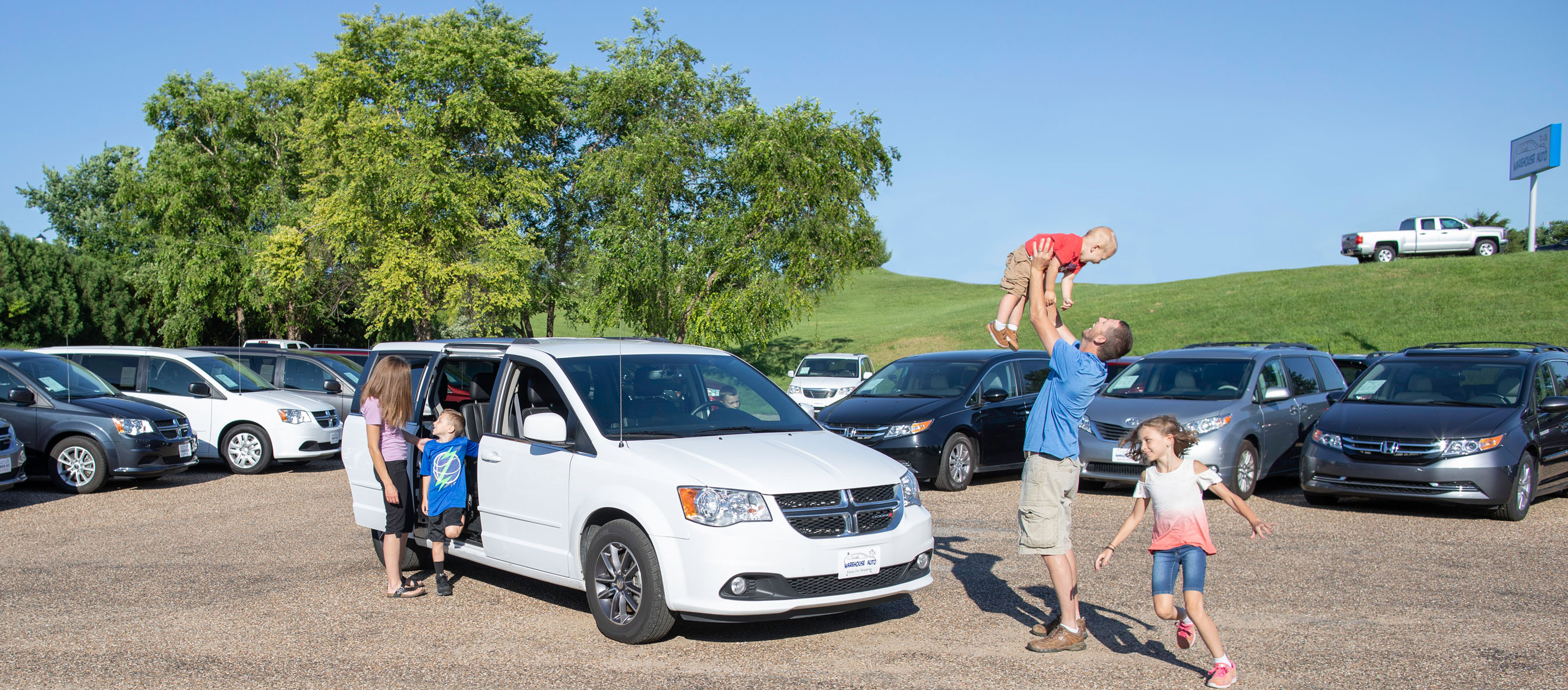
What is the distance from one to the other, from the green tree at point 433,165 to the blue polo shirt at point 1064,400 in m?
30.5

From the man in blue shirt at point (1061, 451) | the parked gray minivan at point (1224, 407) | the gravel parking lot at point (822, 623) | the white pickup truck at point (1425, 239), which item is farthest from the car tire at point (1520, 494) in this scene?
the white pickup truck at point (1425, 239)

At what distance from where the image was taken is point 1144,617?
251 inches

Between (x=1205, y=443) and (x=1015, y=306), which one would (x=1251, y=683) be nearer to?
(x=1015, y=306)

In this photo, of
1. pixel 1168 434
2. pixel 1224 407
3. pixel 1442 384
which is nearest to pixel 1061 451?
pixel 1168 434

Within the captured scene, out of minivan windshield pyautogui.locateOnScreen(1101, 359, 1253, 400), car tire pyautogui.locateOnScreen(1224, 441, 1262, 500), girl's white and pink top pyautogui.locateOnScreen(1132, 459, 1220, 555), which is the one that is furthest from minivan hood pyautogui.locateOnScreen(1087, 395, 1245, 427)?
girl's white and pink top pyautogui.locateOnScreen(1132, 459, 1220, 555)

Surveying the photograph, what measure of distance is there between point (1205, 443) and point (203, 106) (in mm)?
44821

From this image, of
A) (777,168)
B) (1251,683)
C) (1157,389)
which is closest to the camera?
(1251,683)

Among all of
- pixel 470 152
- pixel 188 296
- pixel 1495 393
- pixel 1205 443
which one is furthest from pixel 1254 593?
pixel 188 296

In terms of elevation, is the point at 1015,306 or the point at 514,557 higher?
the point at 1015,306

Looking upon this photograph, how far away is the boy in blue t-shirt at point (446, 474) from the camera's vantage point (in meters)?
6.73

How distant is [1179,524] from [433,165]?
107 ft

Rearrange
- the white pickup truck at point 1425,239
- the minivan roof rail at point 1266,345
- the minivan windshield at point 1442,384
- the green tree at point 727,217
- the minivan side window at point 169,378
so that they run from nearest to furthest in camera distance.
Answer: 1. the minivan windshield at point 1442,384
2. the minivan roof rail at point 1266,345
3. the minivan side window at point 169,378
4. the green tree at point 727,217
5. the white pickup truck at point 1425,239

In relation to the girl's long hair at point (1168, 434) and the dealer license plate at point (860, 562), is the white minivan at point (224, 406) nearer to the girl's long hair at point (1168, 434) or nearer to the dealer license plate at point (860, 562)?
the dealer license plate at point (860, 562)

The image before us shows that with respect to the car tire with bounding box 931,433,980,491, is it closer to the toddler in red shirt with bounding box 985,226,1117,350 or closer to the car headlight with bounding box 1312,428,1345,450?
the car headlight with bounding box 1312,428,1345,450
